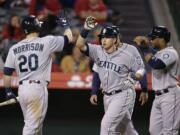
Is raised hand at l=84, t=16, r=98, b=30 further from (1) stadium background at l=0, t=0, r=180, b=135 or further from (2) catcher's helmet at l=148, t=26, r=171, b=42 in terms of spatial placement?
(1) stadium background at l=0, t=0, r=180, b=135

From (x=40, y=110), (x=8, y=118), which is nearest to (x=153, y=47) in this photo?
(x=40, y=110)

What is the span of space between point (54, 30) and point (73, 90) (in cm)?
174

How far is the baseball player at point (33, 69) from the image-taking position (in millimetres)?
9211

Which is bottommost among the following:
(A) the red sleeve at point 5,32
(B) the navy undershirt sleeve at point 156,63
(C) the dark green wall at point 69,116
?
(C) the dark green wall at point 69,116

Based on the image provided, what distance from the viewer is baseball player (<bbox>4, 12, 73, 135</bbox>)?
9211 mm

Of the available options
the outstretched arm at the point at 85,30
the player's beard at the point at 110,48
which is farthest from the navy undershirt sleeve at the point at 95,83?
A: the outstretched arm at the point at 85,30

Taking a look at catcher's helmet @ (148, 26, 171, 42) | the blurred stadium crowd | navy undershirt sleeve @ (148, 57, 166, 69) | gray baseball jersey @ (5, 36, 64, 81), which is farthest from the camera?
the blurred stadium crowd

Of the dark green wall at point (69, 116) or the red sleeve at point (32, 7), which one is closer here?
the dark green wall at point (69, 116)

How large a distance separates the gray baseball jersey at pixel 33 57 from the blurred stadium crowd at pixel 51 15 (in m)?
2.81

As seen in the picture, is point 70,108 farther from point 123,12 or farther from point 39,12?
point 123,12

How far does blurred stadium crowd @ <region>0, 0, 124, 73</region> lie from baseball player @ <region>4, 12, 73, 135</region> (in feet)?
9.20

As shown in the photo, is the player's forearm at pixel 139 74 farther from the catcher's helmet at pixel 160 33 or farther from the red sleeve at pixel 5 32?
the red sleeve at pixel 5 32

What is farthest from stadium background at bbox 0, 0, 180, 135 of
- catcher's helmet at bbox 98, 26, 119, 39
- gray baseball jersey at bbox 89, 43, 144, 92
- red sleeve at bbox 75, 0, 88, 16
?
red sleeve at bbox 75, 0, 88, 16

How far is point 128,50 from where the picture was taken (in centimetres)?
963
